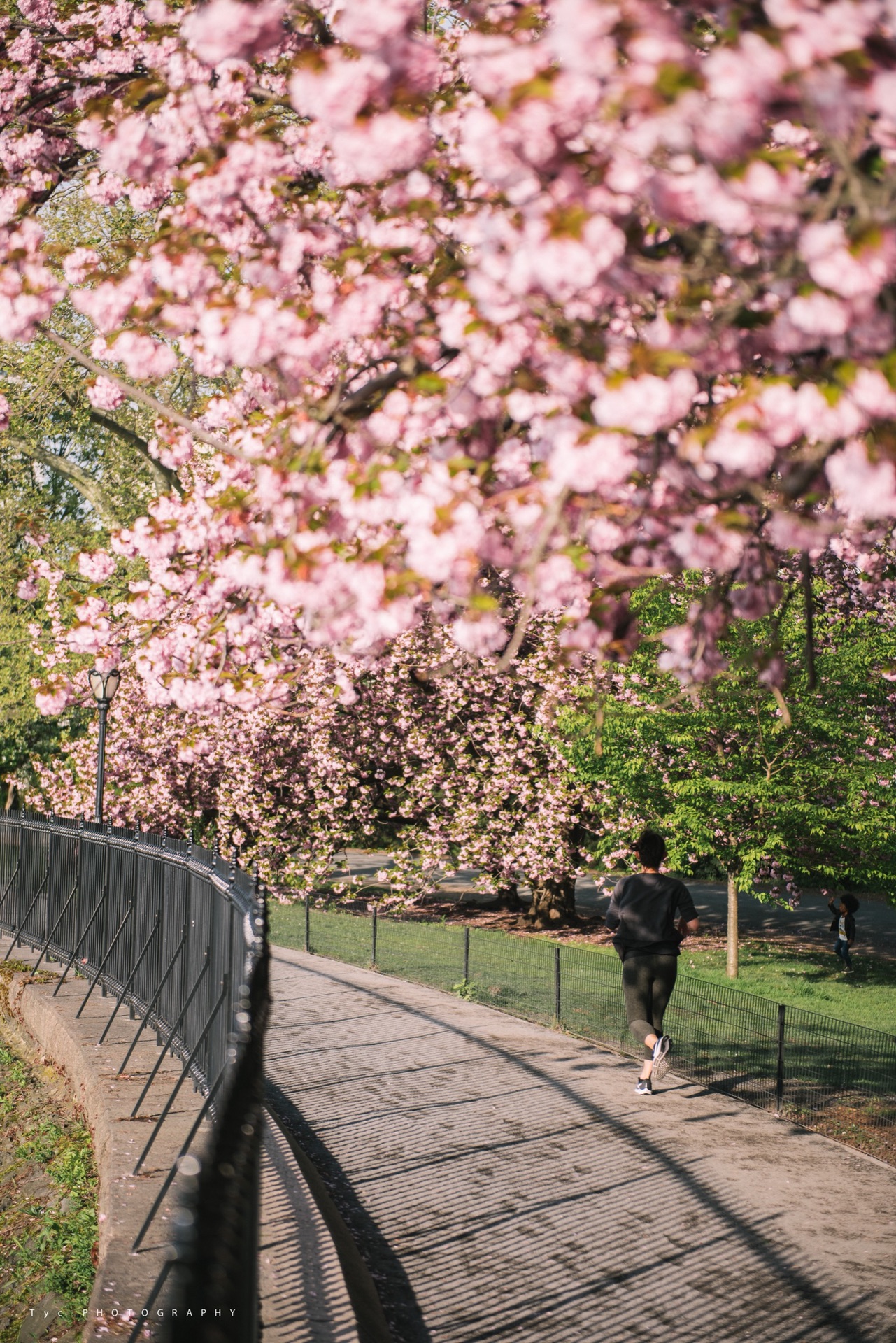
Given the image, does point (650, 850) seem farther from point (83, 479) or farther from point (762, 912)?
point (83, 479)

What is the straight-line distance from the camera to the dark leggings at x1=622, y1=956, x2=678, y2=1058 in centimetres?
910

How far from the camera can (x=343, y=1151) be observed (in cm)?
792

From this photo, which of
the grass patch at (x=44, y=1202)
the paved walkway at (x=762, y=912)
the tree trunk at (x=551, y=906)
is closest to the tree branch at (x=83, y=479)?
the paved walkway at (x=762, y=912)

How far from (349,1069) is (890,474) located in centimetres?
828

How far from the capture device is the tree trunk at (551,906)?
76.6ft

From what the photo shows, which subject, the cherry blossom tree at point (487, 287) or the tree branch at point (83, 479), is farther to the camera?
the tree branch at point (83, 479)

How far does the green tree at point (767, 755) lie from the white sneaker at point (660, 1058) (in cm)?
589

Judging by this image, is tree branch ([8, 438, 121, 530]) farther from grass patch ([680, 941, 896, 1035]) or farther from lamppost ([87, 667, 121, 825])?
grass patch ([680, 941, 896, 1035])

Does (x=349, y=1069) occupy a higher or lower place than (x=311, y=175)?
lower

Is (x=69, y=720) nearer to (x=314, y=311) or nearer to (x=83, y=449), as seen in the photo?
(x=83, y=449)

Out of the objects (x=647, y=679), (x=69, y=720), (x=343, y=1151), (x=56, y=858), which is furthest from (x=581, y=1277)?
(x=69, y=720)

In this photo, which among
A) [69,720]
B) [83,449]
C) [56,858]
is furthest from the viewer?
[83,449]

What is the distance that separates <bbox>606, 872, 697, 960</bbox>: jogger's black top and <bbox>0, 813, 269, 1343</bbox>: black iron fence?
324 centimetres

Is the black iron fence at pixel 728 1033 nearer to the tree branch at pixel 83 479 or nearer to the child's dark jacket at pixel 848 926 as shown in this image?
the child's dark jacket at pixel 848 926
